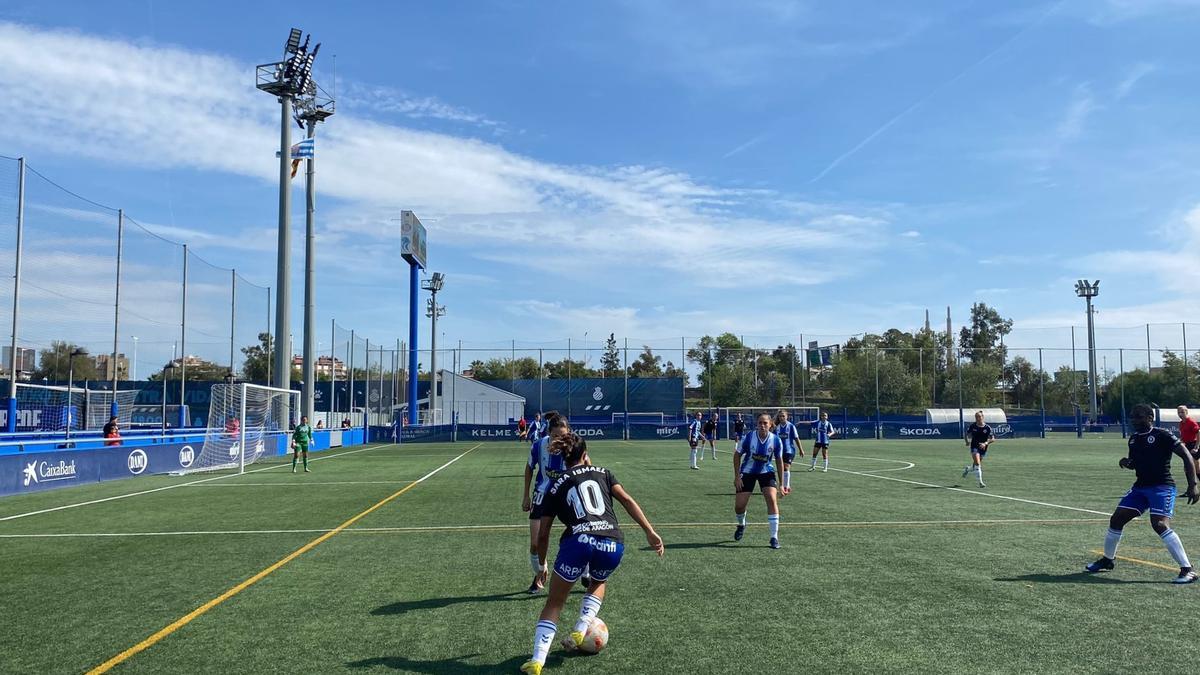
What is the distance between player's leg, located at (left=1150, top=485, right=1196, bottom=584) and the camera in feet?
28.9

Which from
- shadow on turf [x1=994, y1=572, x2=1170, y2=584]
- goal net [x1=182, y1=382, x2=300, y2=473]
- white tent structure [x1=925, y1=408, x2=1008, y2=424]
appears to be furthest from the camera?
white tent structure [x1=925, y1=408, x2=1008, y2=424]

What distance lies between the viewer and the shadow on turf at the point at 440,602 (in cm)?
775

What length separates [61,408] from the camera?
3106 centimetres

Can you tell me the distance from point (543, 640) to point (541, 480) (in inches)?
164

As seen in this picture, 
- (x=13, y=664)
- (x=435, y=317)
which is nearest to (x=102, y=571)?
(x=13, y=664)

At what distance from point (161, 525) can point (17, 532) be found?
2.03m

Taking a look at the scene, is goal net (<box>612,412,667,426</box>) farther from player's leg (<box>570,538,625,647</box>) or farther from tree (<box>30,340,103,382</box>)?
player's leg (<box>570,538,625,647</box>)

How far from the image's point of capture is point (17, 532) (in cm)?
1335

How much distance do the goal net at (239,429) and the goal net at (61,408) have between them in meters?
3.53

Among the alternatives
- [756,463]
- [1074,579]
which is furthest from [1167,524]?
[756,463]

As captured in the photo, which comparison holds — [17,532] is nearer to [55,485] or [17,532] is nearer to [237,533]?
[237,533]

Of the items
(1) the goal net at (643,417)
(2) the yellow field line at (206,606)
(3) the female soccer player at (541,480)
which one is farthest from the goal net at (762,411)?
(3) the female soccer player at (541,480)

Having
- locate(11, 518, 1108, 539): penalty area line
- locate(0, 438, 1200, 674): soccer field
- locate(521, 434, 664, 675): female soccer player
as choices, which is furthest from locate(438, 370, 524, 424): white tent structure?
locate(521, 434, 664, 675): female soccer player

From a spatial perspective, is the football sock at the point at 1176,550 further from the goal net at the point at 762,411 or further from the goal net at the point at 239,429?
the goal net at the point at 762,411
